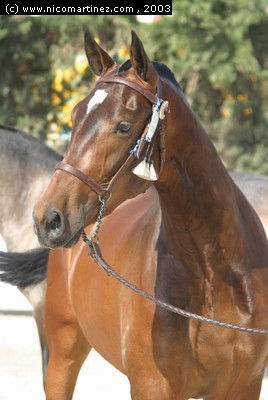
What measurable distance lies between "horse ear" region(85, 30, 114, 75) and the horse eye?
32 centimetres

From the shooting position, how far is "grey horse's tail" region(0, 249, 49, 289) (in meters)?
5.20

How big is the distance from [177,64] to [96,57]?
8.64 m

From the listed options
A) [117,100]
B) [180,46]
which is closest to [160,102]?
[117,100]

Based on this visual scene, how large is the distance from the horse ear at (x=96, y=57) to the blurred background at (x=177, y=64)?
8.12 m

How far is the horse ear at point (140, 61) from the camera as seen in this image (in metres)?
3.13

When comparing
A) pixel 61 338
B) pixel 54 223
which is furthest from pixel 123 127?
pixel 61 338

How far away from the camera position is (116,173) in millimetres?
3115

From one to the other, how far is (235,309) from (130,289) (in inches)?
15.2

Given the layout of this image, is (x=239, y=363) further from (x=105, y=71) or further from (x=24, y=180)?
(x=24, y=180)

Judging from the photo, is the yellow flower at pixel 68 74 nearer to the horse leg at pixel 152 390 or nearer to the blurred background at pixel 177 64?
the blurred background at pixel 177 64

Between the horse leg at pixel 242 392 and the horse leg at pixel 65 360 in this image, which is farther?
the horse leg at pixel 65 360

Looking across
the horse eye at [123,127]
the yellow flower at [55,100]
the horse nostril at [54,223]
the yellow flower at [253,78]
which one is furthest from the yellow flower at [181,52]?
the horse nostril at [54,223]

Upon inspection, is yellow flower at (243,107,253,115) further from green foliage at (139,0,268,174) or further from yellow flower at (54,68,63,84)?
yellow flower at (54,68,63,84)

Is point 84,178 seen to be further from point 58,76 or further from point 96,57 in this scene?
point 58,76
